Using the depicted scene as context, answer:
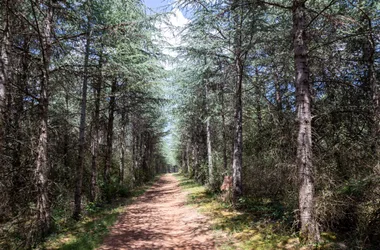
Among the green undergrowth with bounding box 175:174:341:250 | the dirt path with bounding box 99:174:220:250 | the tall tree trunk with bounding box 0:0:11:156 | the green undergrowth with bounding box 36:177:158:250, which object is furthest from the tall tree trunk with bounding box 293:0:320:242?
the tall tree trunk with bounding box 0:0:11:156

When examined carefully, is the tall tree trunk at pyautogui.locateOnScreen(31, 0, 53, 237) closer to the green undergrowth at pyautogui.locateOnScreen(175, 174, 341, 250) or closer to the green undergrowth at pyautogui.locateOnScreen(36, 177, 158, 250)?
the green undergrowth at pyautogui.locateOnScreen(36, 177, 158, 250)

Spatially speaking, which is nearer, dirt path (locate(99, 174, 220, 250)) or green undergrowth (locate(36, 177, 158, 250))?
green undergrowth (locate(36, 177, 158, 250))

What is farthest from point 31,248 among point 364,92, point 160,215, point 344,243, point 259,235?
point 364,92

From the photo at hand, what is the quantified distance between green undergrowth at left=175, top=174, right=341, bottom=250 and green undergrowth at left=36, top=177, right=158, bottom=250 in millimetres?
3322

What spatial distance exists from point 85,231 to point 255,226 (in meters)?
4.97

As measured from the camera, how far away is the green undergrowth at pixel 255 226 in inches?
190

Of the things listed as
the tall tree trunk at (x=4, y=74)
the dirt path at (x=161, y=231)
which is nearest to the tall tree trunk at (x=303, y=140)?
the dirt path at (x=161, y=231)

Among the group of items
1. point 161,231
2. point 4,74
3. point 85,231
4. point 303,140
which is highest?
point 4,74

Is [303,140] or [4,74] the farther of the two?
[303,140]

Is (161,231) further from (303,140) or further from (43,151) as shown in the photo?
(303,140)

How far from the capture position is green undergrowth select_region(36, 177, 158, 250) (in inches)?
220

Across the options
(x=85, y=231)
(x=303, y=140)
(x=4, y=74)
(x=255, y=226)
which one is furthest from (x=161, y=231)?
(x=4, y=74)

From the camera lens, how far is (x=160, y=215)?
30.1ft

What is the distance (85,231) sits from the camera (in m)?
6.82
